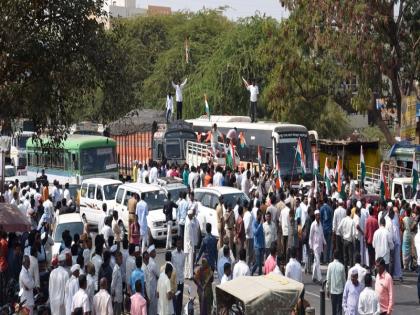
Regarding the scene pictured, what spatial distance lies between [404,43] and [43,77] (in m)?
24.9

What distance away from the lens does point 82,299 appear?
51.1 feet

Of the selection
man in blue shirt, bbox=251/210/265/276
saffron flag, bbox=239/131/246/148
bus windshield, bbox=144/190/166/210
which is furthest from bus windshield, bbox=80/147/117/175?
man in blue shirt, bbox=251/210/265/276

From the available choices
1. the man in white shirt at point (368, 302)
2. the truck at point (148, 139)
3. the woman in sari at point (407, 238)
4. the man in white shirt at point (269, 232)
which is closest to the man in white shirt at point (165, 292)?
the man in white shirt at point (368, 302)

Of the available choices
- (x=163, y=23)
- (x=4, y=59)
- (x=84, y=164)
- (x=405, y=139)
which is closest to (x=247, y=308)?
(x=4, y=59)

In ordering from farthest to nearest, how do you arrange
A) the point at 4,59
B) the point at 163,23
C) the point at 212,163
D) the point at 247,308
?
the point at 163,23 → the point at 212,163 → the point at 4,59 → the point at 247,308

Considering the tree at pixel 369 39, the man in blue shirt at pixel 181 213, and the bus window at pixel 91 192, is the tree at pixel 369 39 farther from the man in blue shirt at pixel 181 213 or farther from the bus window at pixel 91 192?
the man in blue shirt at pixel 181 213

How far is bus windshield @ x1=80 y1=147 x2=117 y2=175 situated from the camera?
3766cm

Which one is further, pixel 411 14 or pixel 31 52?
pixel 411 14

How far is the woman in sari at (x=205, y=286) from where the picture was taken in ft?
55.9

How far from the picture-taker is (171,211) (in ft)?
82.7

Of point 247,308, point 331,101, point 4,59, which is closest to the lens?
point 247,308

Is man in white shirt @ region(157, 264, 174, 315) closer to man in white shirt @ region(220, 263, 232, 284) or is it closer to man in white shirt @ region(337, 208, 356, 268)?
man in white shirt @ region(220, 263, 232, 284)

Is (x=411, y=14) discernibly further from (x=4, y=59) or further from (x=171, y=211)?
(x=4, y=59)

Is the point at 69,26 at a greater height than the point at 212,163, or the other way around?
the point at 69,26
